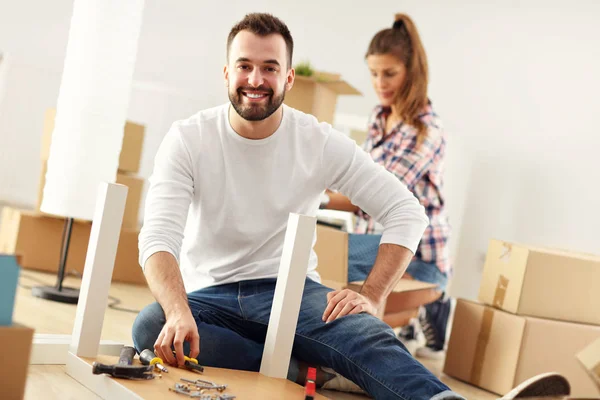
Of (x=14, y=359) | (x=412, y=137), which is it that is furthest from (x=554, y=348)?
(x=14, y=359)

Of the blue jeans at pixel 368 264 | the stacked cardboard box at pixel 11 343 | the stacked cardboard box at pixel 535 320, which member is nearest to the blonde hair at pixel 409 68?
the blue jeans at pixel 368 264

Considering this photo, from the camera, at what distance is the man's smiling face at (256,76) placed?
179 cm

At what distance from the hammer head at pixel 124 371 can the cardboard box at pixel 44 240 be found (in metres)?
A: 1.80

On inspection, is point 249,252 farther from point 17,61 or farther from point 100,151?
point 17,61

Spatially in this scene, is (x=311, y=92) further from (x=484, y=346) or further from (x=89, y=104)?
(x=484, y=346)

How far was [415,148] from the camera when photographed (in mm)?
2793

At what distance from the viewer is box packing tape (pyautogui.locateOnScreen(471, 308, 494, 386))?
2623 millimetres

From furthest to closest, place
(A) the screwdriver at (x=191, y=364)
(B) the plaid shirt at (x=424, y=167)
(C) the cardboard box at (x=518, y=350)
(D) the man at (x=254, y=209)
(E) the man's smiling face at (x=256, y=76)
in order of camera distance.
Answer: (B) the plaid shirt at (x=424, y=167) < (C) the cardboard box at (x=518, y=350) < (E) the man's smiling face at (x=256, y=76) < (D) the man at (x=254, y=209) < (A) the screwdriver at (x=191, y=364)

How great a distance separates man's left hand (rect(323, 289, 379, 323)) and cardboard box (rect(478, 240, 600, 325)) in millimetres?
1027

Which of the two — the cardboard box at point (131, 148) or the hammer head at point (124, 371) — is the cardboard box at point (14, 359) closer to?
the hammer head at point (124, 371)

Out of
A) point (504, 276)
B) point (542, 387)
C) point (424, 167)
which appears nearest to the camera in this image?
point (542, 387)

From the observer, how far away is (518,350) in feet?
8.23

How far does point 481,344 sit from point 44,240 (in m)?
1.77

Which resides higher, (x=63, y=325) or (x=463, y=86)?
(x=463, y=86)
